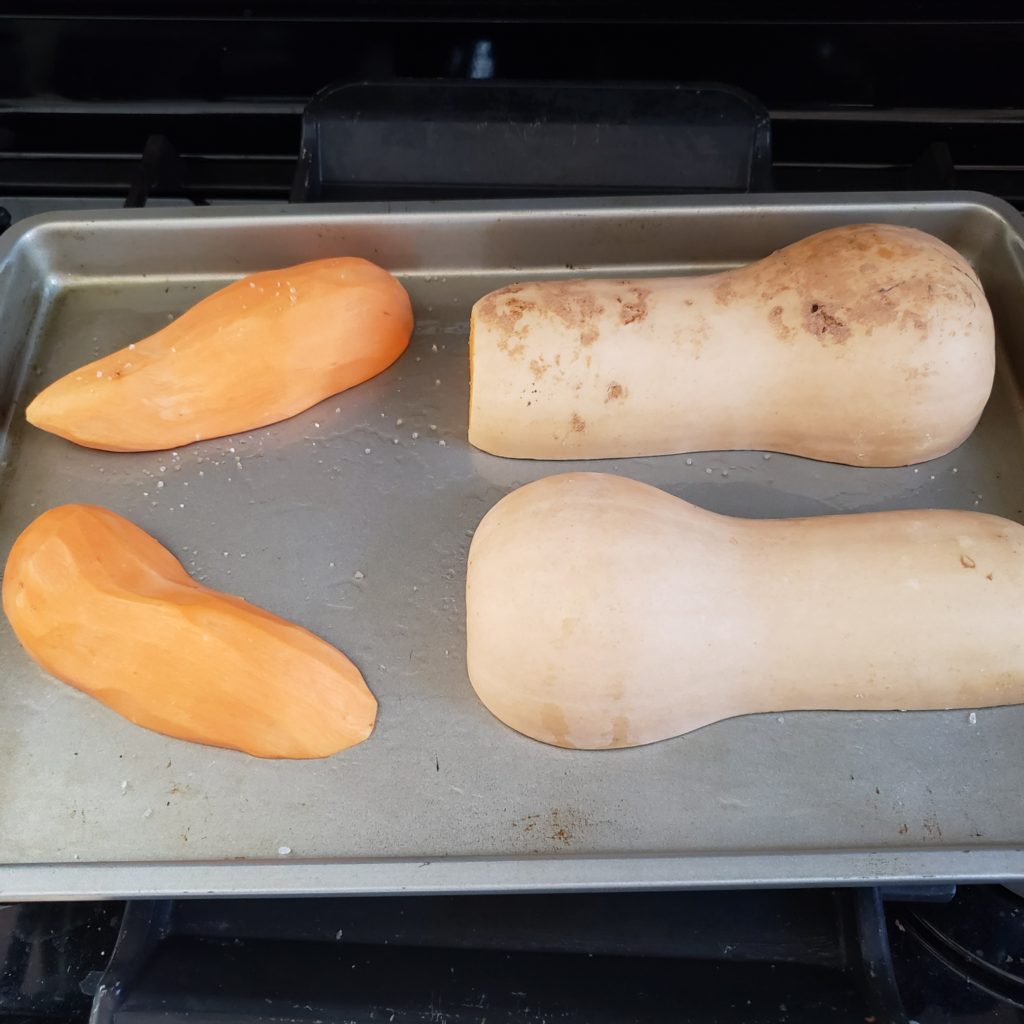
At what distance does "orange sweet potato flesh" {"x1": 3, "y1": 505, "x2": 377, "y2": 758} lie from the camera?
3.00 feet

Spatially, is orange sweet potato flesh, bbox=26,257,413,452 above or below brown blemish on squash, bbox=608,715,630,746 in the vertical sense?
above

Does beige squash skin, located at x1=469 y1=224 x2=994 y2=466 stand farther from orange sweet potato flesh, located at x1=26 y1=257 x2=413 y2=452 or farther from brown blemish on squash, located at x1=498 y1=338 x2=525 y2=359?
orange sweet potato flesh, located at x1=26 y1=257 x2=413 y2=452

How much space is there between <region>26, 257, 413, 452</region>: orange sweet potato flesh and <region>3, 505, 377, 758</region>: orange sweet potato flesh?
176 millimetres

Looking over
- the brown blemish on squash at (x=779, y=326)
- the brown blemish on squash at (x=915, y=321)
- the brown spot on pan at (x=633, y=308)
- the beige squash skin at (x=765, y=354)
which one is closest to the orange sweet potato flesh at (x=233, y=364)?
the beige squash skin at (x=765, y=354)

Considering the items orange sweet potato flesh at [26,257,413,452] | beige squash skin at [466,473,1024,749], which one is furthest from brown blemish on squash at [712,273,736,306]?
orange sweet potato flesh at [26,257,413,452]

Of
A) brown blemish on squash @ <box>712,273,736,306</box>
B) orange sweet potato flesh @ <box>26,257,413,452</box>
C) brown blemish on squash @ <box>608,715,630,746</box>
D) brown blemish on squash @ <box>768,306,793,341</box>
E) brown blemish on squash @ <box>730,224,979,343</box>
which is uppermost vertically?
brown blemish on squash @ <box>730,224,979,343</box>

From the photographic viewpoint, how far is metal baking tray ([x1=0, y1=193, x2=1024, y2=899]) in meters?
0.86

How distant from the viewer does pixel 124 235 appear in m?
1.21

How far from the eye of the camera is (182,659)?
0.91m

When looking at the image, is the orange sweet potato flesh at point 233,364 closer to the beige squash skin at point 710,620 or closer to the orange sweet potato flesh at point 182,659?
the orange sweet potato flesh at point 182,659

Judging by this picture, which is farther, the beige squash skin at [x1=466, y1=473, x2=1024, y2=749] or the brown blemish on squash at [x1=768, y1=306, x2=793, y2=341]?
the brown blemish on squash at [x1=768, y1=306, x2=793, y2=341]

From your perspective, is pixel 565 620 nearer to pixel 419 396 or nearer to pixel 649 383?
pixel 649 383

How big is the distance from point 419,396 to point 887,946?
29.4 inches

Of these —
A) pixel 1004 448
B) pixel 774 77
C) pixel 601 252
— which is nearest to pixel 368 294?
pixel 601 252
